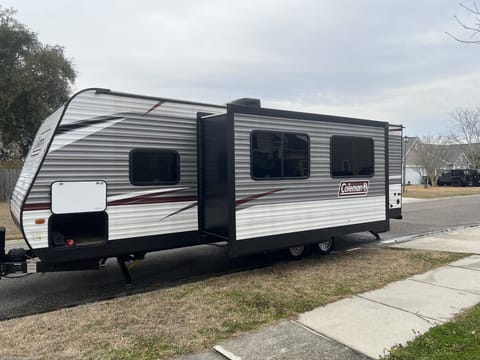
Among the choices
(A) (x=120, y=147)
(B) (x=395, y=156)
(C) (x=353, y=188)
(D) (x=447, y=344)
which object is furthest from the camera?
(B) (x=395, y=156)

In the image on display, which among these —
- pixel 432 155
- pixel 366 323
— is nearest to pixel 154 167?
pixel 366 323

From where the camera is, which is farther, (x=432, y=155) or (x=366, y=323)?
(x=432, y=155)

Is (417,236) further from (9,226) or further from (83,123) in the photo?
(9,226)

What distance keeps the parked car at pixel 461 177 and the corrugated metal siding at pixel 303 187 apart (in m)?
36.5

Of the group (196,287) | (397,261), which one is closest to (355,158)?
(397,261)

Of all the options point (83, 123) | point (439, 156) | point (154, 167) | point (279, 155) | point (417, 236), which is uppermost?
point (439, 156)

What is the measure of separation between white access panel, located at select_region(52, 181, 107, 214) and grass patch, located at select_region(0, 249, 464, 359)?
52.5 inches

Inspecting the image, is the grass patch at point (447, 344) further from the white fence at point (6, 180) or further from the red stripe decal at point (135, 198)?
the white fence at point (6, 180)

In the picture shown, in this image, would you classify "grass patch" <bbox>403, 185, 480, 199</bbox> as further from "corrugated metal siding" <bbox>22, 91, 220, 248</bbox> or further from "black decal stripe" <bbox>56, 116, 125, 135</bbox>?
"black decal stripe" <bbox>56, 116, 125, 135</bbox>

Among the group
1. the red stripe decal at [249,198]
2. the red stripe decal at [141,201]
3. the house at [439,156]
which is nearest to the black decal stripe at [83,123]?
the red stripe decal at [141,201]

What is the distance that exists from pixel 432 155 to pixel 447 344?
40.7 m

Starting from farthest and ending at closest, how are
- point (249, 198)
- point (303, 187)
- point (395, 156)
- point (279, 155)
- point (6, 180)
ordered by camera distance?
1. point (6, 180)
2. point (395, 156)
3. point (303, 187)
4. point (279, 155)
5. point (249, 198)

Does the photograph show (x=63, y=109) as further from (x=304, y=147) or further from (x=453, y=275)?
(x=453, y=275)

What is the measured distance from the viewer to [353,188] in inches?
301
